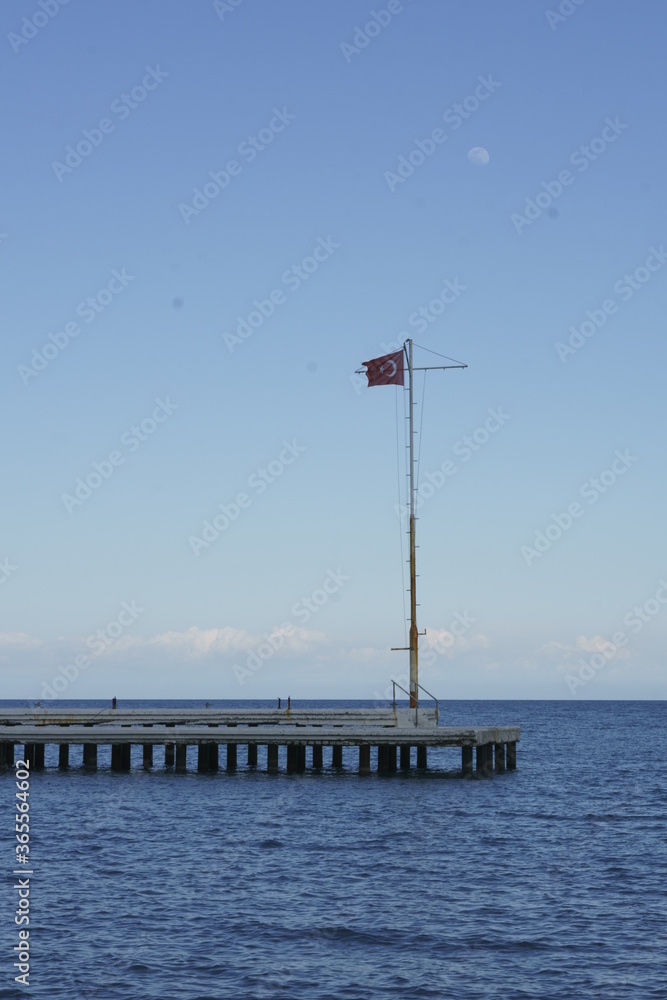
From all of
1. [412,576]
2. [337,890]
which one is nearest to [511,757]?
[412,576]

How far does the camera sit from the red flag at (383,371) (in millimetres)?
48062

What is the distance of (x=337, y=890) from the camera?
28.5 meters

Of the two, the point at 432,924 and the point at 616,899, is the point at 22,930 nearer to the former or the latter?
the point at 432,924

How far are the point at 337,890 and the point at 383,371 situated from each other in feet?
81.8

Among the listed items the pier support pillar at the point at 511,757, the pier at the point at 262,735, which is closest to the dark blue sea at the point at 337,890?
the pier at the point at 262,735

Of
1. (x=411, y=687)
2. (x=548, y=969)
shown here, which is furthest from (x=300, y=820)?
(x=548, y=969)

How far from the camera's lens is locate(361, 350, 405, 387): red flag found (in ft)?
158

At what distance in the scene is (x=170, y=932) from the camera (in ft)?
80.0

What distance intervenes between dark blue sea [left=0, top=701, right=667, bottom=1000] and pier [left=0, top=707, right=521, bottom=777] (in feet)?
5.86

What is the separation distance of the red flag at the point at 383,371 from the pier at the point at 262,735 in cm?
1414

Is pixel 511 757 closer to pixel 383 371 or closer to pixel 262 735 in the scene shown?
pixel 262 735

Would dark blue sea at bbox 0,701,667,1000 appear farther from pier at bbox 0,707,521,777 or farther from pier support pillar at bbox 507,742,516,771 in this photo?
pier support pillar at bbox 507,742,516,771

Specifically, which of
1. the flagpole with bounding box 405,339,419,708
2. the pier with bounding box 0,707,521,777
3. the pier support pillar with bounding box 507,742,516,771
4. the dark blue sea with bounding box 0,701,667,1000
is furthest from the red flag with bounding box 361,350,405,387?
the pier support pillar with bounding box 507,742,516,771

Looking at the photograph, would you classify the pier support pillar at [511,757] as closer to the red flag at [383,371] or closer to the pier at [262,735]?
the pier at [262,735]
